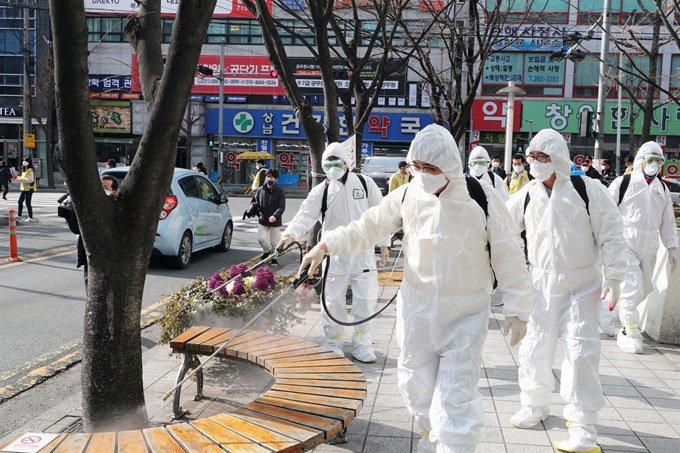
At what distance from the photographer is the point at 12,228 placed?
1197cm

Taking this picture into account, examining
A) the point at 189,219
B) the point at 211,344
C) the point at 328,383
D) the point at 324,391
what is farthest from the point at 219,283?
the point at 189,219

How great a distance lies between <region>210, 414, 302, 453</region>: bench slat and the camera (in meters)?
3.05

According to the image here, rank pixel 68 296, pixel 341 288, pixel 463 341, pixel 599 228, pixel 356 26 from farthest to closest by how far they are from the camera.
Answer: pixel 356 26, pixel 68 296, pixel 341 288, pixel 599 228, pixel 463 341

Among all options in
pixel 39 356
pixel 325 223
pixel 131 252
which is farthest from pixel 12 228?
pixel 131 252

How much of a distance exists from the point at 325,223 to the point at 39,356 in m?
2.98

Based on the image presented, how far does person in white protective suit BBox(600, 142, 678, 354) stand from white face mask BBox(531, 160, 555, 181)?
9.29 feet

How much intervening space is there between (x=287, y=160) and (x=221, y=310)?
34.0 m

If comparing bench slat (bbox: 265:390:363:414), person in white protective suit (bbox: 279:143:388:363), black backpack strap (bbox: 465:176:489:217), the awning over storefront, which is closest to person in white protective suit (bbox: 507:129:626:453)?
black backpack strap (bbox: 465:176:489:217)

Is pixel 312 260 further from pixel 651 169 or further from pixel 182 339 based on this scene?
pixel 651 169

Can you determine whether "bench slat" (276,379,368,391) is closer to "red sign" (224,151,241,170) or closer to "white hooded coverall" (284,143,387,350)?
"white hooded coverall" (284,143,387,350)

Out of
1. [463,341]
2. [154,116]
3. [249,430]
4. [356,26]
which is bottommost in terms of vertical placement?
[249,430]

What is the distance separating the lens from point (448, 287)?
3568mm

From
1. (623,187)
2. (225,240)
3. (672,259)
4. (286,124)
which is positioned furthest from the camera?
(286,124)

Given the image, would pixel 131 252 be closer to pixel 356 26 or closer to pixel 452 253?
pixel 452 253
